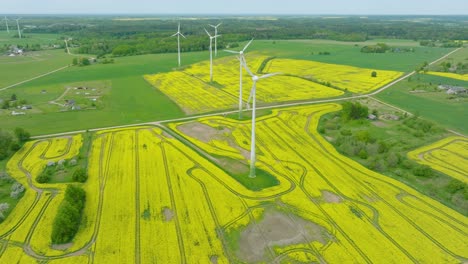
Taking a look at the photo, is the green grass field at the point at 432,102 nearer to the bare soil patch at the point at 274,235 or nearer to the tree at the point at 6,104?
the bare soil patch at the point at 274,235

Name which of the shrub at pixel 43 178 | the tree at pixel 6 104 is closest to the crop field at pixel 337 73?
the shrub at pixel 43 178

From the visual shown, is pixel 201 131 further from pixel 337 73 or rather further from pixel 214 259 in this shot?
pixel 337 73

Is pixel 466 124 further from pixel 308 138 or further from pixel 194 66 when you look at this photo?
pixel 194 66

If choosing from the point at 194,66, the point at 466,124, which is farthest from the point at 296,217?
the point at 194,66

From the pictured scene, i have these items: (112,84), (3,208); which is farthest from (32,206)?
(112,84)

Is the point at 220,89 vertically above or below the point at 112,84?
above

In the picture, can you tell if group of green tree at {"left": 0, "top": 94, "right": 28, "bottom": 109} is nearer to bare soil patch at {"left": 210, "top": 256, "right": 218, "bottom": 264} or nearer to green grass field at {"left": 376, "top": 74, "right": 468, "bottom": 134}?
bare soil patch at {"left": 210, "top": 256, "right": 218, "bottom": 264}
